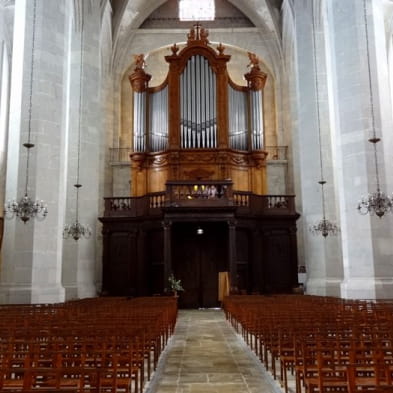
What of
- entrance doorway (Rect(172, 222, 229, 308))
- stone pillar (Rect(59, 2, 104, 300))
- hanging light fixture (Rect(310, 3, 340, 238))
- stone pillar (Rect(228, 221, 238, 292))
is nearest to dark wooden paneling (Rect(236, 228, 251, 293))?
entrance doorway (Rect(172, 222, 229, 308))

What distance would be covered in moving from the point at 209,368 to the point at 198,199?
1365 centimetres

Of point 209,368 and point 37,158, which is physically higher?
point 37,158

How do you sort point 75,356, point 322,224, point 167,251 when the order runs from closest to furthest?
point 75,356, point 322,224, point 167,251

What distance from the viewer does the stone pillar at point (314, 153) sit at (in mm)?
19406

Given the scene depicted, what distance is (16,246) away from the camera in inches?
543

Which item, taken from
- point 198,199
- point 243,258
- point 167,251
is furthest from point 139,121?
point 243,258

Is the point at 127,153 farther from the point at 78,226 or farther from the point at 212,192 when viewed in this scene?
the point at 78,226

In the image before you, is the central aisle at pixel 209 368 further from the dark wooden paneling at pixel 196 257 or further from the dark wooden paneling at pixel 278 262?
the dark wooden paneling at pixel 278 262

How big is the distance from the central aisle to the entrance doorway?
10.6 metres

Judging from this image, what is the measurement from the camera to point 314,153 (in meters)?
20.8

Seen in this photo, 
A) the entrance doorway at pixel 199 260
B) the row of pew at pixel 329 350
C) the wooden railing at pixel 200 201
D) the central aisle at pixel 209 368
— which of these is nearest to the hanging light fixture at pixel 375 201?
the row of pew at pixel 329 350

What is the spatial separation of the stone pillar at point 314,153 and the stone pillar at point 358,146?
4.50m

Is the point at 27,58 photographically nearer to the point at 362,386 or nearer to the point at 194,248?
the point at 194,248

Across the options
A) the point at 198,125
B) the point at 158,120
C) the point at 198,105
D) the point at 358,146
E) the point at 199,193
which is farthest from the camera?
the point at 158,120
